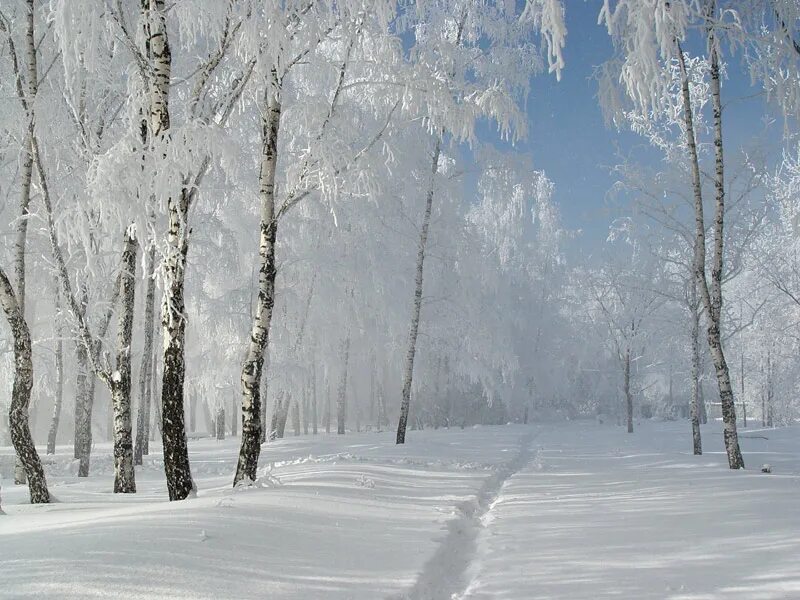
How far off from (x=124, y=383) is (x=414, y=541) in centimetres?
568

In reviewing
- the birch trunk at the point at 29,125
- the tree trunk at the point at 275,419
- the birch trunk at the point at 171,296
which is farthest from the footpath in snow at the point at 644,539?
the tree trunk at the point at 275,419

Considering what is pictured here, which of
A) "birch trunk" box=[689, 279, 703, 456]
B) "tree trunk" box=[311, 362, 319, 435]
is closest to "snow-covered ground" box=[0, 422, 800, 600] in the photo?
"birch trunk" box=[689, 279, 703, 456]

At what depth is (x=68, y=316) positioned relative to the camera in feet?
34.5

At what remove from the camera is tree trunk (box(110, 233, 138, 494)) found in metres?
8.44

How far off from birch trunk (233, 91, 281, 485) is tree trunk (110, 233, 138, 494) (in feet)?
7.60

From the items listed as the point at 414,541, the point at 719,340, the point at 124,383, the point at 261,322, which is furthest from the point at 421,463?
the point at 719,340

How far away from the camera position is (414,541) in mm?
5062

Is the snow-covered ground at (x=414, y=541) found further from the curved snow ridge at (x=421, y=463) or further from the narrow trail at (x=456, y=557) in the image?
the curved snow ridge at (x=421, y=463)

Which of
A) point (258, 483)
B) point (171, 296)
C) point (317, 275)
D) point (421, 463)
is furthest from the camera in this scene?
point (317, 275)

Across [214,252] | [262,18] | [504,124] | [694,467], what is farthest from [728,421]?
[214,252]

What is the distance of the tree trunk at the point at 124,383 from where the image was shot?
8.44 meters

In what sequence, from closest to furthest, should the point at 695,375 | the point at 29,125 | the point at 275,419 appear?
the point at 29,125, the point at 695,375, the point at 275,419

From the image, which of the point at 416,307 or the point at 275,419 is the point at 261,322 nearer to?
the point at 416,307

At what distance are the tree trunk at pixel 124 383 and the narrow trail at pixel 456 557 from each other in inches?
212
